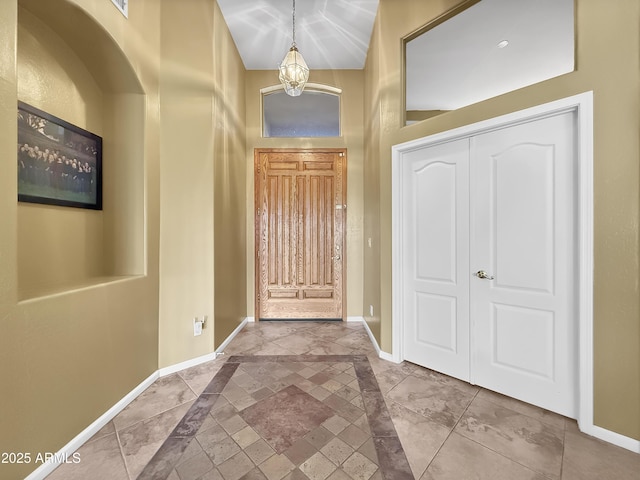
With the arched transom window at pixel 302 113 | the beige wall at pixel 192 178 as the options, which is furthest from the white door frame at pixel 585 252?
the beige wall at pixel 192 178

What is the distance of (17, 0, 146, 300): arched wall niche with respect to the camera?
1.55 metres

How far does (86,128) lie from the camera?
1.95m

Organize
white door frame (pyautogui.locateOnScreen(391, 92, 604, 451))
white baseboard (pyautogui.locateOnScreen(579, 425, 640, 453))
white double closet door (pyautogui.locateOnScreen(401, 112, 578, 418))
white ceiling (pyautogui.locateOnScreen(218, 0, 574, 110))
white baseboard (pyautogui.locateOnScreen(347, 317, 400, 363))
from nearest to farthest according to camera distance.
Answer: white baseboard (pyautogui.locateOnScreen(579, 425, 640, 453)) → white door frame (pyautogui.locateOnScreen(391, 92, 604, 451)) → white double closet door (pyautogui.locateOnScreen(401, 112, 578, 418)) → white ceiling (pyautogui.locateOnScreen(218, 0, 574, 110)) → white baseboard (pyautogui.locateOnScreen(347, 317, 400, 363))

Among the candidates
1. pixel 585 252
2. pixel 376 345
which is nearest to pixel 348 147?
pixel 376 345

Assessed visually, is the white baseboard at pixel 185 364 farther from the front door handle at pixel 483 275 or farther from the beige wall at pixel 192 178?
the front door handle at pixel 483 275

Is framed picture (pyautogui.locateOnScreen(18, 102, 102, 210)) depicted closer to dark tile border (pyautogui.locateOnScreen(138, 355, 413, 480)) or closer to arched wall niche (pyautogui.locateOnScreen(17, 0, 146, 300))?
arched wall niche (pyautogui.locateOnScreen(17, 0, 146, 300))

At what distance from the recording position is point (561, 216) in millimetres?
1745

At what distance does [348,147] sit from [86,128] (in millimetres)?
2908

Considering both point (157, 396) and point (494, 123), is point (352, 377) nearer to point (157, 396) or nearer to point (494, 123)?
point (157, 396)

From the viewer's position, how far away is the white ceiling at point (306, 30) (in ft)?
8.82

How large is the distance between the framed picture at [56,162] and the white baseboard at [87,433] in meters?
1.47

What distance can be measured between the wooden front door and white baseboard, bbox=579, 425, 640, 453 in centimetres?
254

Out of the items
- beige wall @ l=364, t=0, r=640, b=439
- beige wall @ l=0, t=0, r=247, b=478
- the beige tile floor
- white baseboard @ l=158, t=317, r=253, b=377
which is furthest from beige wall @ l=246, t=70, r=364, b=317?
beige wall @ l=364, t=0, r=640, b=439

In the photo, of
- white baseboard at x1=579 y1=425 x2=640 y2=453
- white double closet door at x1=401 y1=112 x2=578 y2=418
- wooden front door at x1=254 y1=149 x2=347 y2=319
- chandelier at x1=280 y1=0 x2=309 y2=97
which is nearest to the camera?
white baseboard at x1=579 y1=425 x2=640 y2=453
